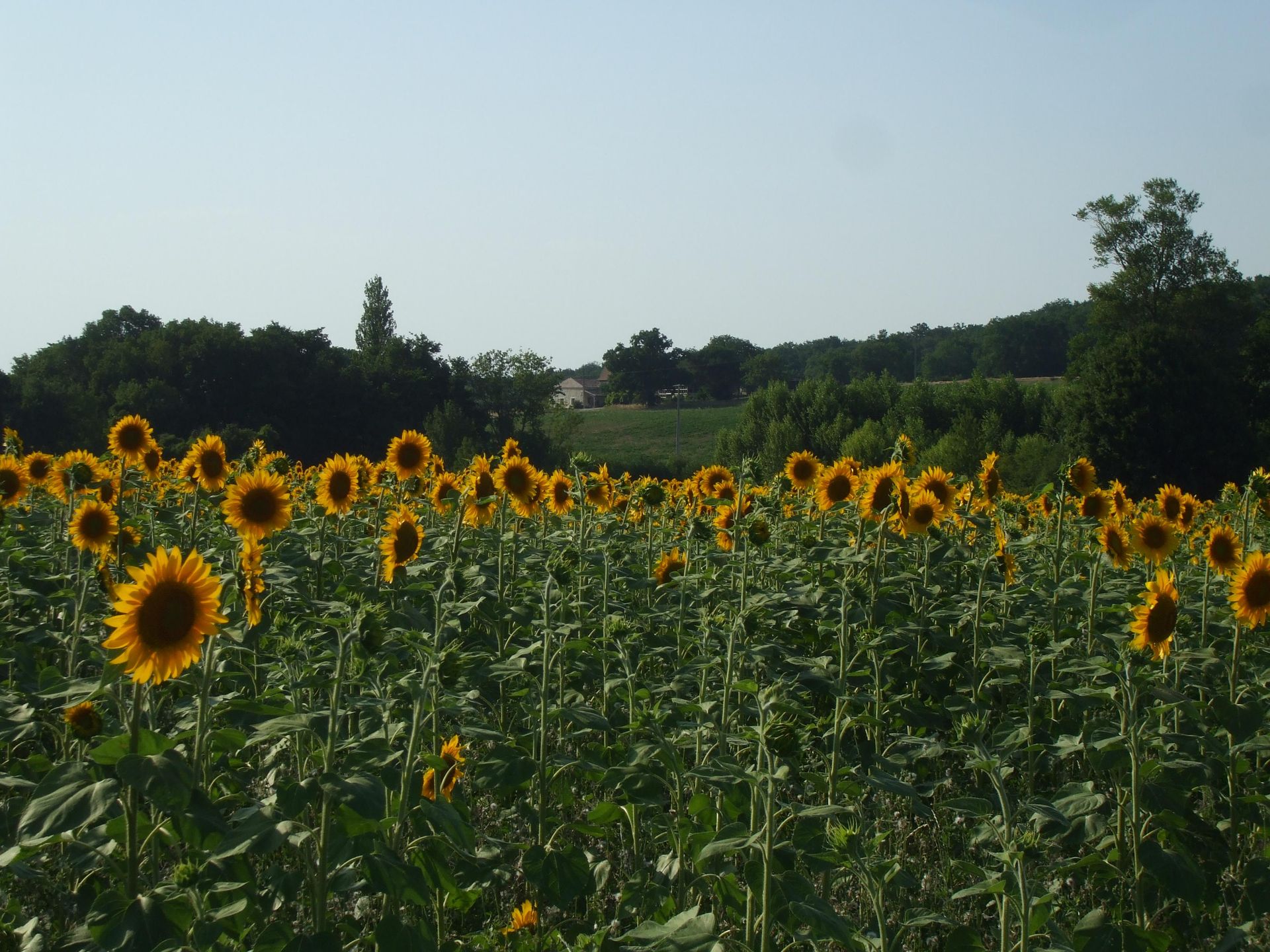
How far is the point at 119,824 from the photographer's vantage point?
2.73 meters

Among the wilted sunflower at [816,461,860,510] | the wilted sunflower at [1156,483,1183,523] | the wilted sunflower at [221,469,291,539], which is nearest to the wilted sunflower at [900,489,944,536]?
the wilted sunflower at [816,461,860,510]

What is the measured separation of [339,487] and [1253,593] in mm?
4617

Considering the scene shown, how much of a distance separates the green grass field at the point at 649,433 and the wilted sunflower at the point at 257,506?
57.1m

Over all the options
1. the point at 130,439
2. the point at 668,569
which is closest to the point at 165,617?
the point at 668,569

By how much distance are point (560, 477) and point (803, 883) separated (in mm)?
5189

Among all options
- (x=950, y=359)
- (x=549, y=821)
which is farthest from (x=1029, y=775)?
(x=950, y=359)

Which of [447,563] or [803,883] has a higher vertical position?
[447,563]

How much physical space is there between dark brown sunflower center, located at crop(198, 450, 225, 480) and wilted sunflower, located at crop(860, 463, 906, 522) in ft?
12.3

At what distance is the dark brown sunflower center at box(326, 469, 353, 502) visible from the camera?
6.10 meters

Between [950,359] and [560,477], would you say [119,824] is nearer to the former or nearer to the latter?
[560,477]

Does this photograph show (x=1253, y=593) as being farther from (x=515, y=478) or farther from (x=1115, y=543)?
(x=515, y=478)

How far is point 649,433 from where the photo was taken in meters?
81.1

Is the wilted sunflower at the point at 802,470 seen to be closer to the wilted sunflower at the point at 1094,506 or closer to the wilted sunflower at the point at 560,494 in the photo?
the wilted sunflower at the point at 560,494

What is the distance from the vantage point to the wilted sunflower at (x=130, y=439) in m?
7.03
